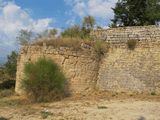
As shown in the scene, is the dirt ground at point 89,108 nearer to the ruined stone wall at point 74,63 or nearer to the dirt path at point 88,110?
the dirt path at point 88,110

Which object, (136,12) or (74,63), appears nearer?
(74,63)

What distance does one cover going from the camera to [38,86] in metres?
16.1

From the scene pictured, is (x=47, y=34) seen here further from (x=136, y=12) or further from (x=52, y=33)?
(x=136, y=12)

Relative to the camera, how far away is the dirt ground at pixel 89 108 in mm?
12477

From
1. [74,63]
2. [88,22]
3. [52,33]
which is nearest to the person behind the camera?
[74,63]

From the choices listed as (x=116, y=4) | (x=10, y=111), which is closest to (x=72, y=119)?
(x=10, y=111)

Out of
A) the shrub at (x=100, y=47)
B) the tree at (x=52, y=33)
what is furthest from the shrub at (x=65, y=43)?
the tree at (x=52, y=33)

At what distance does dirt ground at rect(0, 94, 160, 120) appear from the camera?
12477 millimetres

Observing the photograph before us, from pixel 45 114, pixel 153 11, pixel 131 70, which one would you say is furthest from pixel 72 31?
pixel 45 114

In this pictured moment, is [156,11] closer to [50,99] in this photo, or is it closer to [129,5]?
[129,5]

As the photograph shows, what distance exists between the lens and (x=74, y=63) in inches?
706

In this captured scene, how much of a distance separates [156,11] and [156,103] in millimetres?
11548

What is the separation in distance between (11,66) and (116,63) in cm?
1131

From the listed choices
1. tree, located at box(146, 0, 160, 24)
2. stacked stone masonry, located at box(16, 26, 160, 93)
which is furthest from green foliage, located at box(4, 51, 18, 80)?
tree, located at box(146, 0, 160, 24)
